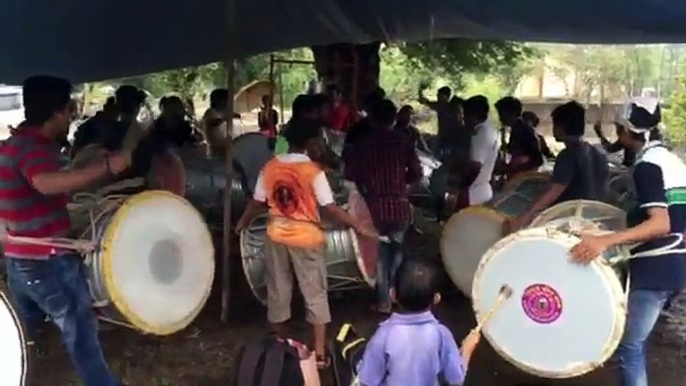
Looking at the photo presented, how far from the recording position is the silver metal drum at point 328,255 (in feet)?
18.2

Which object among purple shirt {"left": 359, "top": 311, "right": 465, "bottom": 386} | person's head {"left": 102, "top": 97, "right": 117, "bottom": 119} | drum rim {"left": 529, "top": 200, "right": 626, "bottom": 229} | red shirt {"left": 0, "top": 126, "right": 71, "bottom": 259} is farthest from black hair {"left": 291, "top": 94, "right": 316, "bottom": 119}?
person's head {"left": 102, "top": 97, "right": 117, "bottom": 119}

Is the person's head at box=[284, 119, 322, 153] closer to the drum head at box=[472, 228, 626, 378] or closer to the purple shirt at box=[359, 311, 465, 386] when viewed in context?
the drum head at box=[472, 228, 626, 378]

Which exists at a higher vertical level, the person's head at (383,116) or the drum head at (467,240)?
the person's head at (383,116)

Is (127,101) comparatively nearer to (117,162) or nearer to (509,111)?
(509,111)

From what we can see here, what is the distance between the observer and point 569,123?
5.18 m

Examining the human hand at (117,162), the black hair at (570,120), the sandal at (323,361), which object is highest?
the black hair at (570,120)

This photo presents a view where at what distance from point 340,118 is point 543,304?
547 centimetres

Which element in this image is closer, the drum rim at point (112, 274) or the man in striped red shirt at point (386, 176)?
the drum rim at point (112, 274)

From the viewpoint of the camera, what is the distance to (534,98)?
2231 cm

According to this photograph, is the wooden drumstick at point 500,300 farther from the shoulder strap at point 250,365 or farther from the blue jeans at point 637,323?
the shoulder strap at point 250,365

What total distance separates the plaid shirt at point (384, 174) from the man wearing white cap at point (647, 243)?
1.86m

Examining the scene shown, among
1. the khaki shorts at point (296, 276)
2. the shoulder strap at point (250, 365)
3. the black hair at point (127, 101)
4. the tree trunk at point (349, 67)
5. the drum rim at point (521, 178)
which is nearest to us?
the shoulder strap at point (250, 365)

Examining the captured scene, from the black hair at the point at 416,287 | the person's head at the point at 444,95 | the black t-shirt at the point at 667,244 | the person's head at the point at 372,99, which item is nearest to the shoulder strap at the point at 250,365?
the black hair at the point at 416,287

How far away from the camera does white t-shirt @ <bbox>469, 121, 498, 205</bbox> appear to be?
7391 millimetres
